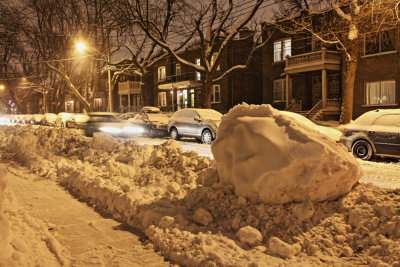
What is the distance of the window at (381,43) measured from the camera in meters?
23.5

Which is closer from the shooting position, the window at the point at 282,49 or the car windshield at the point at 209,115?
the car windshield at the point at 209,115

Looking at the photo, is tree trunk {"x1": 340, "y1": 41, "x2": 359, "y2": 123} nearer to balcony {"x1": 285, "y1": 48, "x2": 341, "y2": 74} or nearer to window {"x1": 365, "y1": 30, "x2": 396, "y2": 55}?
window {"x1": 365, "y1": 30, "x2": 396, "y2": 55}

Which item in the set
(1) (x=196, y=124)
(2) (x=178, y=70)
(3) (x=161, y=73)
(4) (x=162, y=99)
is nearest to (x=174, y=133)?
(1) (x=196, y=124)

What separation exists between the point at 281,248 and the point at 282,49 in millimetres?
28470

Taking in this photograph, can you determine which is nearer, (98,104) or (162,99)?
(162,99)

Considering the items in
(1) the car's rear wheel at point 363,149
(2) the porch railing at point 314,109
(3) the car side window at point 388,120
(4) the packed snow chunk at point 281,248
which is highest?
(2) the porch railing at point 314,109

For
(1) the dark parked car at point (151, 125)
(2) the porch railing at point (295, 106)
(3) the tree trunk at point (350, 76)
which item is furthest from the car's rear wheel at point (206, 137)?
(2) the porch railing at point (295, 106)

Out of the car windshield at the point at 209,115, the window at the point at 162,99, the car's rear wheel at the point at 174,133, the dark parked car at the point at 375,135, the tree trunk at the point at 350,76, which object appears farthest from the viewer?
the window at the point at 162,99

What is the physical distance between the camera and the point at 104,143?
1195 centimetres

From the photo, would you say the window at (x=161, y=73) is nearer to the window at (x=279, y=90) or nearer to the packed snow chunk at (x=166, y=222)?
the window at (x=279, y=90)

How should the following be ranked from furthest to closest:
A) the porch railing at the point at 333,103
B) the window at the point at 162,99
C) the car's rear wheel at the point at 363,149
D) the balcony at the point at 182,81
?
1. the window at the point at 162,99
2. the balcony at the point at 182,81
3. the porch railing at the point at 333,103
4. the car's rear wheel at the point at 363,149

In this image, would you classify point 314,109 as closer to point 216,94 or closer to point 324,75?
point 324,75

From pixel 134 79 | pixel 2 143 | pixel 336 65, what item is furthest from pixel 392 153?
pixel 134 79

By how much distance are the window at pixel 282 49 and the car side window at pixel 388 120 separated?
18907mm
